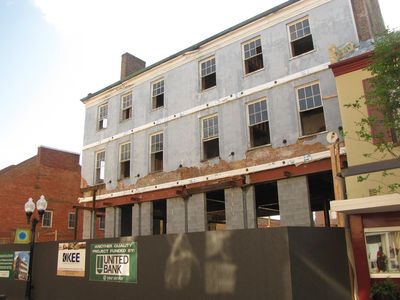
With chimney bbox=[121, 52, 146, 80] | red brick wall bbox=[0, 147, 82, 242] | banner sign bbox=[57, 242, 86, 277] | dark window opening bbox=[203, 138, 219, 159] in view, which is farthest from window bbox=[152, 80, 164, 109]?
red brick wall bbox=[0, 147, 82, 242]

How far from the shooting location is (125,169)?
21984 millimetres

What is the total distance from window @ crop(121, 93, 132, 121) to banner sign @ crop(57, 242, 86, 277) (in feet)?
34.1

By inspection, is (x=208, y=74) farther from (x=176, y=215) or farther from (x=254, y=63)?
(x=176, y=215)

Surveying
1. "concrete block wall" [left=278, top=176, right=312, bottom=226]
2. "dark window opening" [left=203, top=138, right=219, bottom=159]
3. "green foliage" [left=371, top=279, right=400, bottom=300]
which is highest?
"dark window opening" [left=203, top=138, right=219, bottom=159]

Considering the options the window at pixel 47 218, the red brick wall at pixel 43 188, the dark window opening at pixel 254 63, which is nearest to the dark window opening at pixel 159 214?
the red brick wall at pixel 43 188

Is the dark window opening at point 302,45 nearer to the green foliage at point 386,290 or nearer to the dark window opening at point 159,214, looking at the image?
the green foliage at point 386,290

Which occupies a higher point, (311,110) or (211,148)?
(311,110)

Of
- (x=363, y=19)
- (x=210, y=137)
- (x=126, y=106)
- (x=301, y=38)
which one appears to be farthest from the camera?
(x=126, y=106)

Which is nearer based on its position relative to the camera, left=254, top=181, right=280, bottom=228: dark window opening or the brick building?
left=254, top=181, right=280, bottom=228: dark window opening

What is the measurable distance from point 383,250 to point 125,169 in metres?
15.0

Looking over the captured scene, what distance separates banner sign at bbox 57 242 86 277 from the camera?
12750 mm

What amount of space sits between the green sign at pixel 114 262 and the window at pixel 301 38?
10329 mm

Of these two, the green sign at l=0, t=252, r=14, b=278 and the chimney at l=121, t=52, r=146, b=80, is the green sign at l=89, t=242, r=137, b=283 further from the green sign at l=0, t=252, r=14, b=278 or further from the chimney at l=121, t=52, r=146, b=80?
the chimney at l=121, t=52, r=146, b=80

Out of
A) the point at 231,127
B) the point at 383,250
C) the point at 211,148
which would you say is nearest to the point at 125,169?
the point at 211,148
